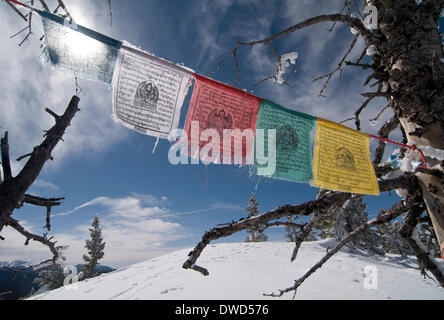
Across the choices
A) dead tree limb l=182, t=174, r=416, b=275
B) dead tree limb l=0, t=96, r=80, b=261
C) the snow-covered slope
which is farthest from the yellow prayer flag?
the snow-covered slope

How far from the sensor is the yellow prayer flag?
2369mm

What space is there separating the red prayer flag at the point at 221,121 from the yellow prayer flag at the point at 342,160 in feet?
2.71

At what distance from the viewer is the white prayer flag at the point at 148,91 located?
2.35 meters

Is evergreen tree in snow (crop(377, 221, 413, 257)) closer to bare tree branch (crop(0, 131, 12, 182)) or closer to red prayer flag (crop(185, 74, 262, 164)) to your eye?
red prayer flag (crop(185, 74, 262, 164))

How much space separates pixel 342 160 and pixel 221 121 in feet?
5.01

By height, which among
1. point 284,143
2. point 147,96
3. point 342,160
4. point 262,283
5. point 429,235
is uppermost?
point 147,96

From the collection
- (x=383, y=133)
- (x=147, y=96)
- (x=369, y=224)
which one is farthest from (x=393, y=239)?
(x=147, y=96)

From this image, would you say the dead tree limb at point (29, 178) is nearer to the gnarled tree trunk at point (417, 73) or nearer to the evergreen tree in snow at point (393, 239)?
the gnarled tree trunk at point (417, 73)

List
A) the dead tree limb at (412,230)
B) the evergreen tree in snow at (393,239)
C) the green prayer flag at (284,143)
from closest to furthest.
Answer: the dead tree limb at (412,230)
the green prayer flag at (284,143)
the evergreen tree in snow at (393,239)

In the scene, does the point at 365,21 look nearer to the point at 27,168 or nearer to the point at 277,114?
the point at 277,114

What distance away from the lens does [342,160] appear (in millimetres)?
2584

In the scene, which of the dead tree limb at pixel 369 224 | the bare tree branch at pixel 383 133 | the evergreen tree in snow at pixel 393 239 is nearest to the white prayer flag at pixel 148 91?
the dead tree limb at pixel 369 224

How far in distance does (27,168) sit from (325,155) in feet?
11.1

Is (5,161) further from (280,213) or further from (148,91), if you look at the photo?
(280,213)
